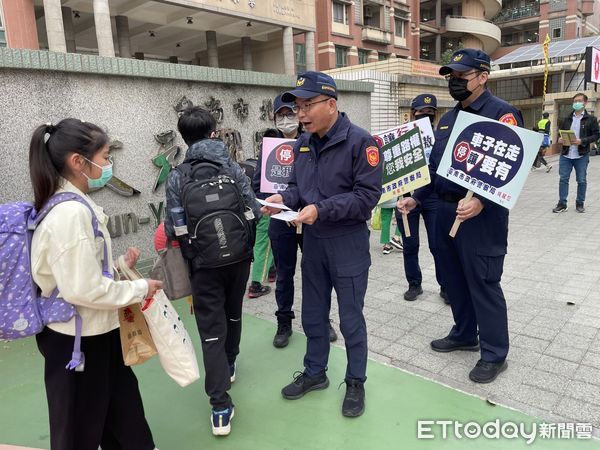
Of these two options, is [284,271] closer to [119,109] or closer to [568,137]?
[119,109]

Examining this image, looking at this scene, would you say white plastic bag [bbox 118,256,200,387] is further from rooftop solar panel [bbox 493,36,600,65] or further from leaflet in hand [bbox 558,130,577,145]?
rooftop solar panel [bbox 493,36,600,65]

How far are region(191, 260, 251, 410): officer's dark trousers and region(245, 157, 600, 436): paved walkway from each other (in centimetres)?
128

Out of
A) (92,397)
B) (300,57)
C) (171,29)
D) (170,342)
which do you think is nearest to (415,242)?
(170,342)

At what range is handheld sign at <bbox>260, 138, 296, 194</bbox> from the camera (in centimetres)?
390

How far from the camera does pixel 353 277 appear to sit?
2.46m

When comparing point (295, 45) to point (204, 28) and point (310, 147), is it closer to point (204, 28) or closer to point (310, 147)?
point (204, 28)

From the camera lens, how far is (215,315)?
2361mm

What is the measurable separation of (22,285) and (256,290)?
303 cm

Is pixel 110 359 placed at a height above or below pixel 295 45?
below

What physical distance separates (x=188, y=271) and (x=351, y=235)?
92 cm

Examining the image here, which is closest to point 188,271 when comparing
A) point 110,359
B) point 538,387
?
point 110,359

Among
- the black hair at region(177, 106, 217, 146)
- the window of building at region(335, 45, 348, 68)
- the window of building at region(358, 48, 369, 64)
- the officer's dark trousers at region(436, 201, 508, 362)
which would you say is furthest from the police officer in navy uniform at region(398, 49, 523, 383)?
the window of building at region(358, 48, 369, 64)

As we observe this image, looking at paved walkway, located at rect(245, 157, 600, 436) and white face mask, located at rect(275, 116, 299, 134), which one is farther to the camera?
white face mask, located at rect(275, 116, 299, 134)

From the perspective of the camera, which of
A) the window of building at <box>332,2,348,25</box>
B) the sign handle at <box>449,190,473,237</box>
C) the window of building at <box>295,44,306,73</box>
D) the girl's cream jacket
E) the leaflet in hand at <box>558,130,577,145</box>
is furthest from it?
the window of building at <box>332,2,348,25</box>
